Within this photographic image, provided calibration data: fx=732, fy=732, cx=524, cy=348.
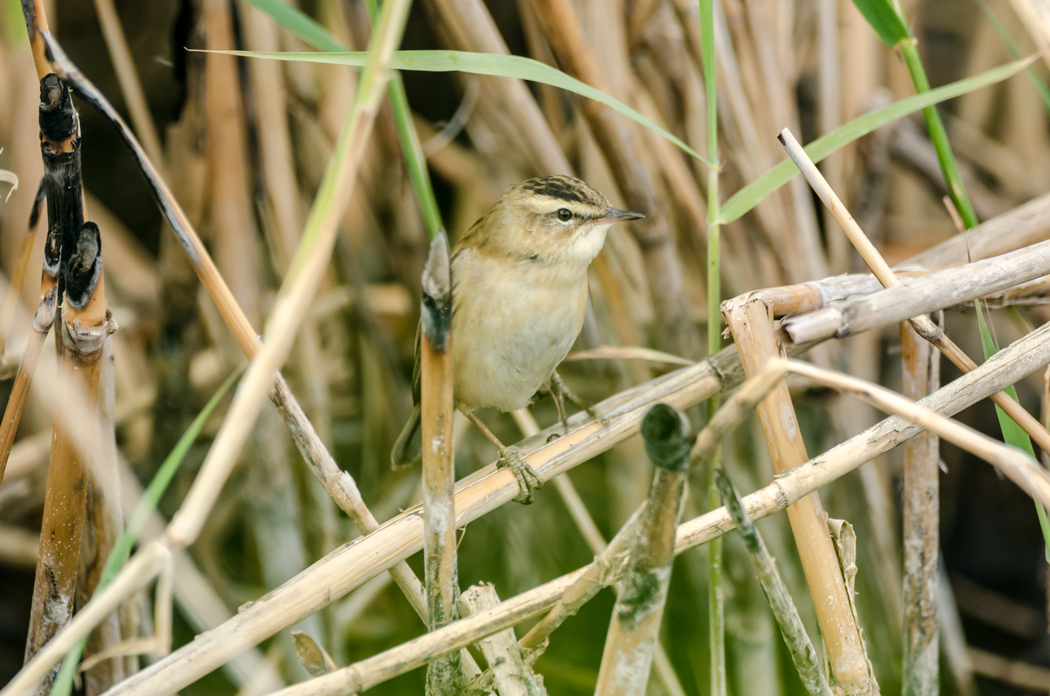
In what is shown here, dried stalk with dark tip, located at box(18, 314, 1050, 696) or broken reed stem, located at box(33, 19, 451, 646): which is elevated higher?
broken reed stem, located at box(33, 19, 451, 646)

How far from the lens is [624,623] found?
92cm

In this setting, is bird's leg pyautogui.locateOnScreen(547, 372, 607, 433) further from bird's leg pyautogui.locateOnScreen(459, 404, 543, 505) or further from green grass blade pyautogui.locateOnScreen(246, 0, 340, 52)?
green grass blade pyautogui.locateOnScreen(246, 0, 340, 52)

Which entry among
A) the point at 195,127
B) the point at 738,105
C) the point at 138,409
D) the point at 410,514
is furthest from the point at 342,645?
the point at 738,105

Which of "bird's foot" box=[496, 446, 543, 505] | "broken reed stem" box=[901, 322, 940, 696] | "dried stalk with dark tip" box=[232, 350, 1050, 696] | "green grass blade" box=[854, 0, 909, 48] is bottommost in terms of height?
"broken reed stem" box=[901, 322, 940, 696]

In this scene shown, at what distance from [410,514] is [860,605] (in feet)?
5.29

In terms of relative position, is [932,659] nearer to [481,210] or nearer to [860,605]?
[860,605]

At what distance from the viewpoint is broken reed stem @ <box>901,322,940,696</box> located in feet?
4.67

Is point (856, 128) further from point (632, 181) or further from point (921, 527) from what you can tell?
point (921, 527)

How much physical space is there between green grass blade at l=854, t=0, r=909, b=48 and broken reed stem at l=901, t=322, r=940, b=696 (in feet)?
1.71

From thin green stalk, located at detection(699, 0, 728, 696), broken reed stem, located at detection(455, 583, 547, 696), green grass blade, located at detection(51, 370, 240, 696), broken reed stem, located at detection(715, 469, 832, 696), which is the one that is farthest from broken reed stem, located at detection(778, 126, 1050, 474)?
green grass blade, located at detection(51, 370, 240, 696)

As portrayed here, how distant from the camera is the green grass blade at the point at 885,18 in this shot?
1.23m

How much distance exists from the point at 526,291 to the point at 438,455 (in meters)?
0.76

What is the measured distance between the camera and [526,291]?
66.6 inches

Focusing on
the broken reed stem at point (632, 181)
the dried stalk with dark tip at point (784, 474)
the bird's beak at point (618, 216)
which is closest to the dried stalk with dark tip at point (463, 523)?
the dried stalk with dark tip at point (784, 474)
